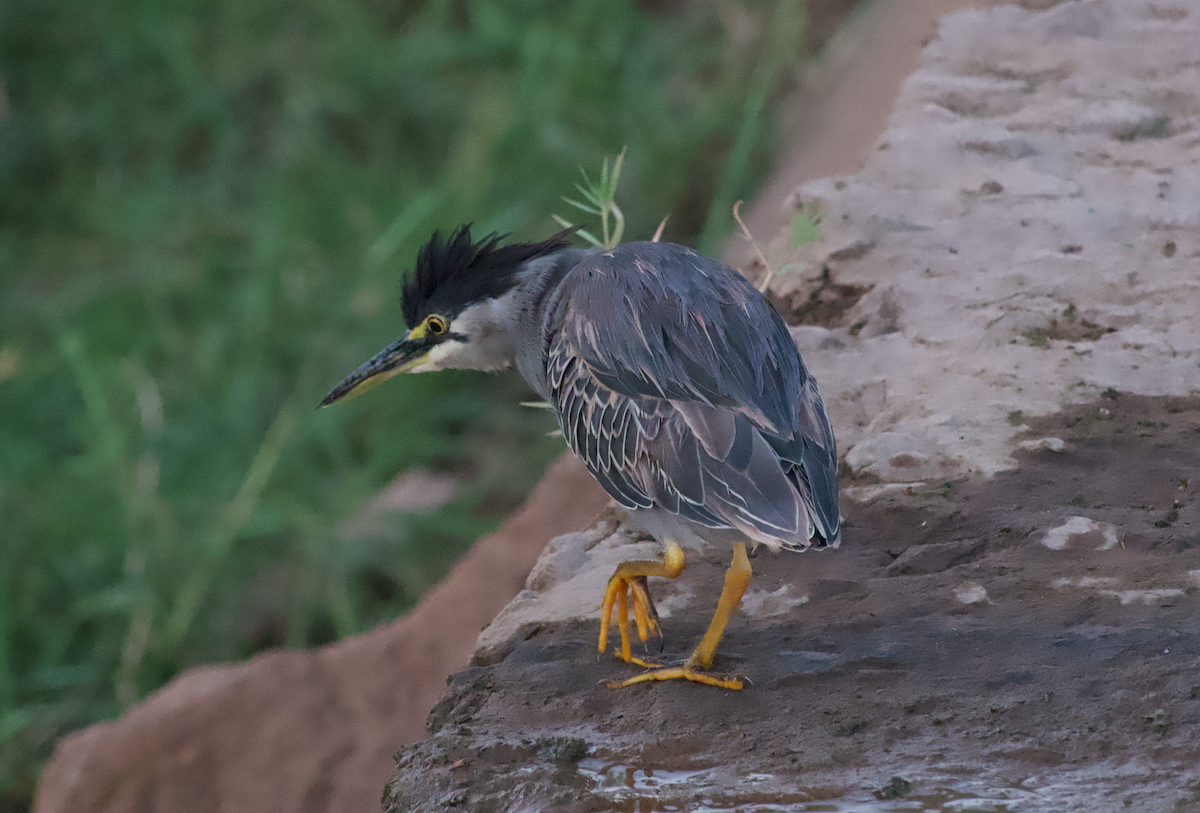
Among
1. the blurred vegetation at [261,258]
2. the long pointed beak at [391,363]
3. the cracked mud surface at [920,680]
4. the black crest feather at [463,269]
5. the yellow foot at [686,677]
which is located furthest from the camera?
the blurred vegetation at [261,258]

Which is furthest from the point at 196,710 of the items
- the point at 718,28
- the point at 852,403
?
the point at 718,28

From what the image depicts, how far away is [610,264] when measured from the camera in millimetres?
2830

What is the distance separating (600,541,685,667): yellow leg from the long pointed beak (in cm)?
94

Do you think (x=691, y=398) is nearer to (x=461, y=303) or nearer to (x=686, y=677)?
(x=686, y=677)

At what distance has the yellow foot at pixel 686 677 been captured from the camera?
2.35 m

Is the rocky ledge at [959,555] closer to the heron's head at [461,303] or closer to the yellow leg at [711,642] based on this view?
the yellow leg at [711,642]

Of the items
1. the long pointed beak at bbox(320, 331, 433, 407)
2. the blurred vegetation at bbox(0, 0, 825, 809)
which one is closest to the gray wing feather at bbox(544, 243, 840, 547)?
the long pointed beak at bbox(320, 331, 433, 407)

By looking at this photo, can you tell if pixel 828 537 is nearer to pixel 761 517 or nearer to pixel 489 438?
pixel 761 517

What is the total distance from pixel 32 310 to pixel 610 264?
447 cm

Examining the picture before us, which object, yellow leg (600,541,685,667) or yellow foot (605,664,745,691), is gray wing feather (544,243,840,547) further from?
yellow foot (605,664,745,691)

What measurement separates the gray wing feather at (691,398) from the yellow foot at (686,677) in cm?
30

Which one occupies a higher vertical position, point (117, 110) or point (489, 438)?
point (117, 110)

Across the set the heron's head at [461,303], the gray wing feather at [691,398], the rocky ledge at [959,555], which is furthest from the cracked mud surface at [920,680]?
the heron's head at [461,303]

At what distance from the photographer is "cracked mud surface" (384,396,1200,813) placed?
1990 millimetres
